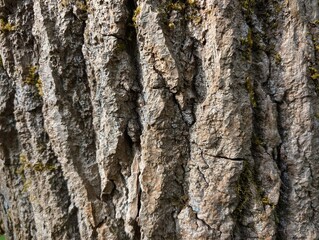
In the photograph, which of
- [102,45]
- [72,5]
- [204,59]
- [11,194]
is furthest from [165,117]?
[11,194]

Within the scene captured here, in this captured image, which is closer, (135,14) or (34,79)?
(135,14)

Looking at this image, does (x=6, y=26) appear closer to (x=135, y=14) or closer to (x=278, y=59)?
(x=135, y=14)

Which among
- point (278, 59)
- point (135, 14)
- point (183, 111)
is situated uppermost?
point (135, 14)

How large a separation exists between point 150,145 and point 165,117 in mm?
114

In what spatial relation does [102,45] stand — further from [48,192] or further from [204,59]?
[48,192]

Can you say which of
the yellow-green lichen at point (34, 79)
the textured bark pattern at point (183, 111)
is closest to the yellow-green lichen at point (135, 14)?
the textured bark pattern at point (183, 111)

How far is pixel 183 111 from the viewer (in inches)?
44.7

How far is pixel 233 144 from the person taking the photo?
43.5 inches

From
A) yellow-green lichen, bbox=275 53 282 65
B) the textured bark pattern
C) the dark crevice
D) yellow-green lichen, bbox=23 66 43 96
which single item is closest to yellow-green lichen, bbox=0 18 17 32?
the textured bark pattern

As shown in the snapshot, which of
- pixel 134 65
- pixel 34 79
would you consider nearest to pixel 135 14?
pixel 134 65

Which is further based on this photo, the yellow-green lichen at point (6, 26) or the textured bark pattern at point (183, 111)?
the yellow-green lichen at point (6, 26)

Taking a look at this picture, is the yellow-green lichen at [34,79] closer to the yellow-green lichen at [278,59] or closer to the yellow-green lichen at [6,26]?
the yellow-green lichen at [6,26]

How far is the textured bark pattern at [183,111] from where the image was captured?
1103 mm

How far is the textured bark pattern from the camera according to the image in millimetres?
1103
